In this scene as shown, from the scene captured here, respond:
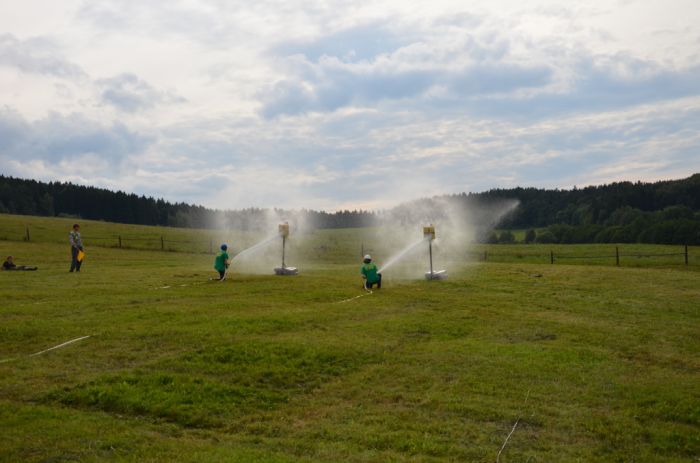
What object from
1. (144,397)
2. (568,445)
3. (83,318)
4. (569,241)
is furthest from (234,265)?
(569,241)

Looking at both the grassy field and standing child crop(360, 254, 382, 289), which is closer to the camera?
the grassy field

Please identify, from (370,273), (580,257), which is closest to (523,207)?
(580,257)

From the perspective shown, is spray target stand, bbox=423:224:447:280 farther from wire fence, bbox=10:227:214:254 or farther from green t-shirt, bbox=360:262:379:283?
wire fence, bbox=10:227:214:254

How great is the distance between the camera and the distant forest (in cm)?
12194

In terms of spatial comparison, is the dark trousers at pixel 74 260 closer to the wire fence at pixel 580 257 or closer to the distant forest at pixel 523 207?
the wire fence at pixel 580 257

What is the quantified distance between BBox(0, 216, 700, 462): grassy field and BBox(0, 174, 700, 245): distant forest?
95.7 m

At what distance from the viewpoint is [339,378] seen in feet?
46.1

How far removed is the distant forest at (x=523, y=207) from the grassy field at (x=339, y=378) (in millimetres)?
95712

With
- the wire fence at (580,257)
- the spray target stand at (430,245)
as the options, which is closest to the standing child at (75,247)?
the spray target stand at (430,245)

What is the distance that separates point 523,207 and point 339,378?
147405 millimetres

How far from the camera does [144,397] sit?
12.0m

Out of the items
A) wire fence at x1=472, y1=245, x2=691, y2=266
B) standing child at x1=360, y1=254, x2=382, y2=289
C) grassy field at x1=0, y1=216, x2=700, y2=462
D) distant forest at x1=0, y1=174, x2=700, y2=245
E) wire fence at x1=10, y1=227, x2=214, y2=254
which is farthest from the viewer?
distant forest at x1=0, y1=174, x2=700, y2=245

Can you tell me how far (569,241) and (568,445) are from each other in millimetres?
110798

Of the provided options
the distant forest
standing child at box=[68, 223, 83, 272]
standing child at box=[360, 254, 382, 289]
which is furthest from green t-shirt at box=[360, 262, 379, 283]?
the distant forest
